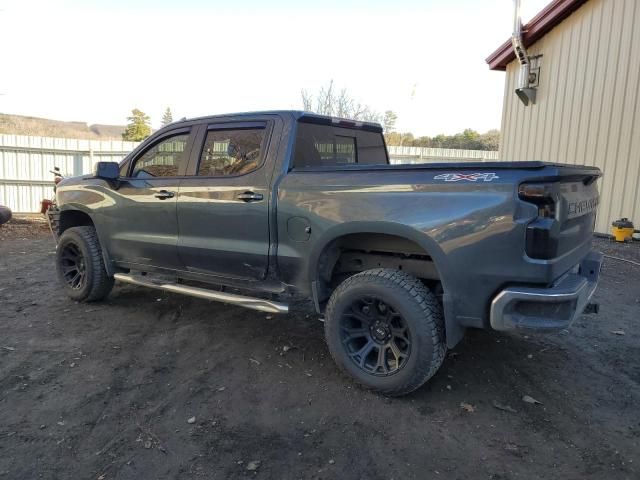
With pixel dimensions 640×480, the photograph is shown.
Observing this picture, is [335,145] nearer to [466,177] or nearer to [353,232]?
[353,232]

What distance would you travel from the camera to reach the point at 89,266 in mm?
5215

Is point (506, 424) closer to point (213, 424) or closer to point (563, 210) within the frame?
point (563, 210)

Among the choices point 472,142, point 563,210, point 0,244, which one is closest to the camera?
point 563,210

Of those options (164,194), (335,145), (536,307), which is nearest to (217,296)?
(164,194)

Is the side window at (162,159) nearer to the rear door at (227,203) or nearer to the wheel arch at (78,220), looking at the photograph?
the rear door at (227,203)

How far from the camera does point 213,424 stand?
9.94ft

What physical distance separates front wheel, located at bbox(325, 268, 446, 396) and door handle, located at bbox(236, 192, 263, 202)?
3.25 feet

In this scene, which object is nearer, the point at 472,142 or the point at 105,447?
the point at 105,447

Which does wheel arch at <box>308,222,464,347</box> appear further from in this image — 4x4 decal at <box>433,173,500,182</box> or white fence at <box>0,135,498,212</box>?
white fence at <box>0,135,498,212</box>

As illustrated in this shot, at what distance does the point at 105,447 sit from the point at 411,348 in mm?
1910

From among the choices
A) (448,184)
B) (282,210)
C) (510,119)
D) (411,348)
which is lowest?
(411,348)

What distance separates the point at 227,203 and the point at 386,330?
1.67 meters

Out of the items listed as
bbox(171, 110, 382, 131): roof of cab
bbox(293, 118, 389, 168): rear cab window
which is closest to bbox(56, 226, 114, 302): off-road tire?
bbox(171, 110, 382, 131): roof of cab

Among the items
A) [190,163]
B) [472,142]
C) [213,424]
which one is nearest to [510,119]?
[190,163]
